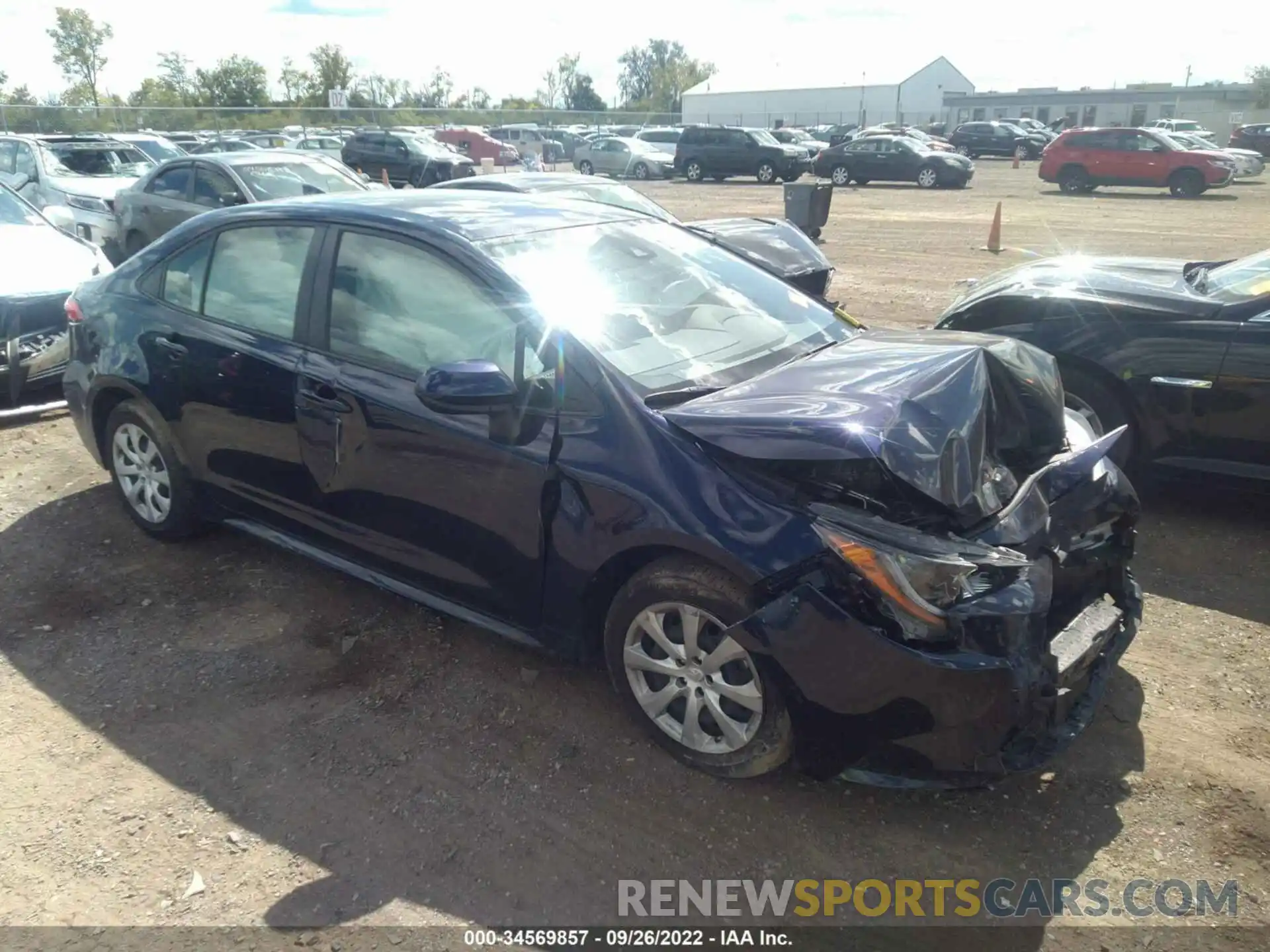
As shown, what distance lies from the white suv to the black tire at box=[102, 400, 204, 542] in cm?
834

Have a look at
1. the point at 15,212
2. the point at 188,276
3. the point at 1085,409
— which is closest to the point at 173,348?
the point at 188,276

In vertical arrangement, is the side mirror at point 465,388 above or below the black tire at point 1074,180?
above

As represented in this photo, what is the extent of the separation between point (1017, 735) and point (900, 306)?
806 centimetres

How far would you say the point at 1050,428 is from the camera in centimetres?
339

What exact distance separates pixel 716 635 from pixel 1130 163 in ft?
89.7

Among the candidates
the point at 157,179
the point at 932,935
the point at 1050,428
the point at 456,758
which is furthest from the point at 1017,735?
the point at 157,179

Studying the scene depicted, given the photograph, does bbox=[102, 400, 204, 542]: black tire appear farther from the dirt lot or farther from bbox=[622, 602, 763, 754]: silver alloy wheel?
bbox=[622, 602, 763, 754]: silver alloy wheel

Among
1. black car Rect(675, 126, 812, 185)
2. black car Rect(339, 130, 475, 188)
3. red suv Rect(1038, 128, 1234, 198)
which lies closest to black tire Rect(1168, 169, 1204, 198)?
red suv Rect(1038, 128, 1234, 198)

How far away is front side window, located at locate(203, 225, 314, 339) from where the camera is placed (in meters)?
3.94

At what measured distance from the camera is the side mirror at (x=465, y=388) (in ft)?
10.1

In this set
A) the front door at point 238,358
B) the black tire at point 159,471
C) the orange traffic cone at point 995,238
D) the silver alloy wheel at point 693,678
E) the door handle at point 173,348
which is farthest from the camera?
the orange traffic cone at point 995,238

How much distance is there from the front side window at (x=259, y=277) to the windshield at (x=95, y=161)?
11278mm

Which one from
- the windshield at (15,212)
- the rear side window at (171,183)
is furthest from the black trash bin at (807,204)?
the windshield at (15,212)

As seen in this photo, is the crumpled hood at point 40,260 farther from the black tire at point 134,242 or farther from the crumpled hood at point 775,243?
the crumpled hood at point 775,243
